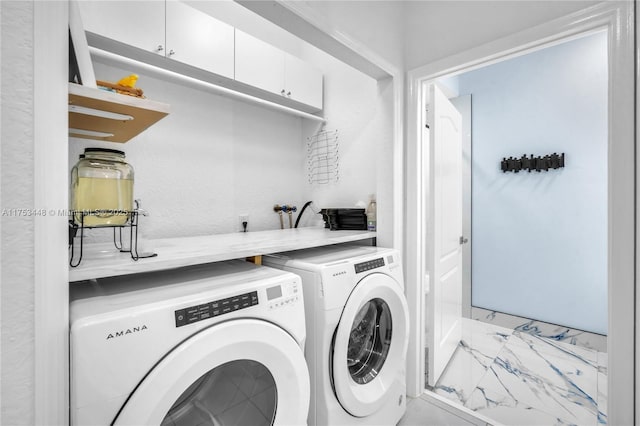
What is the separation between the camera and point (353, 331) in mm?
1527

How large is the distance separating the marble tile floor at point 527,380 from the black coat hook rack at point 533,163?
5.03 ft

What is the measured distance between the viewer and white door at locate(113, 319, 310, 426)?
0.83m

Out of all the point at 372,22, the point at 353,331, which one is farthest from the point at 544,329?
the point at 372,22

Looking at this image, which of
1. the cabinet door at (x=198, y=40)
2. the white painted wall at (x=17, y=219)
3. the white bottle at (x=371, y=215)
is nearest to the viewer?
the white painted wall at (x=17, y=219)

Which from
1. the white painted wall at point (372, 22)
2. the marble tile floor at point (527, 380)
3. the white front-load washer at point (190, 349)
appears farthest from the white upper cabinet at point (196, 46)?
the marble tile floor at point (527, 380)

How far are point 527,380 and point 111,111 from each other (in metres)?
2.82

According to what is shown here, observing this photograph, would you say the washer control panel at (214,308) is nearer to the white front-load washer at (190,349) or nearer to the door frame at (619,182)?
the white front-load washer at (190,349)

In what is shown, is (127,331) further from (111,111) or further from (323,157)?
(323,157)

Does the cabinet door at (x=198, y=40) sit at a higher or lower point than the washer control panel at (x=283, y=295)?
higher

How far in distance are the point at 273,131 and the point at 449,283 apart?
179cm

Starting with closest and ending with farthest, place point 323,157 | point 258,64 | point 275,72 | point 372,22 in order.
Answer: point 372,22, point 258,64, point 275,72, point 323,157

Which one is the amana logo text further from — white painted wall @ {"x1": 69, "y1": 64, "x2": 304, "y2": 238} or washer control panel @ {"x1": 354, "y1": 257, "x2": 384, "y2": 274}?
white painted wall @ {"x1": 69, "y1": 64, "x2": 304, "y2": 238}

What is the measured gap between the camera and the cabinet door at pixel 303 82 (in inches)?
84.3

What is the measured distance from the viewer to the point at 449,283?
2.22 metres
